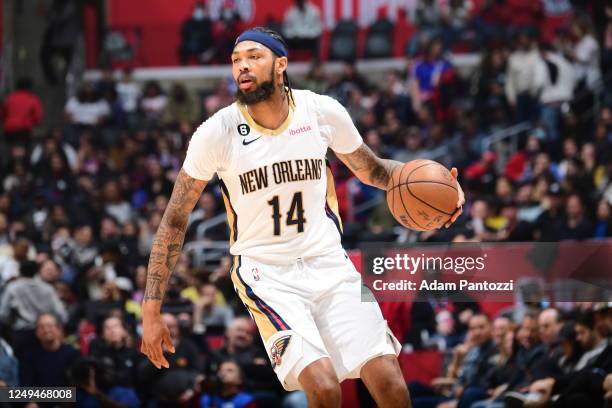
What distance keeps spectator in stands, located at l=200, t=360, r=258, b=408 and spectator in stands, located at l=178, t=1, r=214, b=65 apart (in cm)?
1319

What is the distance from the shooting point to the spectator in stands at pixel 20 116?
68.0 ft

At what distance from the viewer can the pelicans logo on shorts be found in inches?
251

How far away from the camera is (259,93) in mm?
6656

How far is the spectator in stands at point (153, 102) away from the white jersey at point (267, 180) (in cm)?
1498

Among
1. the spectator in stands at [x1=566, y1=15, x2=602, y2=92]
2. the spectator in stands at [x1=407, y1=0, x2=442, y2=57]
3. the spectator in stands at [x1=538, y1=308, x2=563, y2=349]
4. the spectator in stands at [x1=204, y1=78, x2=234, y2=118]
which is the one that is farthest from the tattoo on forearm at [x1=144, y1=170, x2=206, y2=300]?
the spectator in stands at [x1=407, y1=0, x2=442, y2=57]

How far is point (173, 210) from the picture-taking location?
22.1 feet

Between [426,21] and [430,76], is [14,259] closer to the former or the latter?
[430,76]

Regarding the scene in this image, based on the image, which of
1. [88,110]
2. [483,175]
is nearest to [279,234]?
[483,175]

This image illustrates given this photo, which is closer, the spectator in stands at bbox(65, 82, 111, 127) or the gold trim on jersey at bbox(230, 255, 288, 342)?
the gold trim on jersey at bbox(230, 255, 288, 342)

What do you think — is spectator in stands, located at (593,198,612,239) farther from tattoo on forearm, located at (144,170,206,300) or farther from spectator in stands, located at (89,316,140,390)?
tattoo on forearm, located at (144,170,206,300)

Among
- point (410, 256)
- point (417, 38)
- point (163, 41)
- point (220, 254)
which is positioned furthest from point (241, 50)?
point (163, 41)

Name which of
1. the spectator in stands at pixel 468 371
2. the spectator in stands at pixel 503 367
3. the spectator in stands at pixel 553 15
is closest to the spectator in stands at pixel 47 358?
the spectator in stands at pixel 468 371

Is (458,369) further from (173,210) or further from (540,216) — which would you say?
(173,210)

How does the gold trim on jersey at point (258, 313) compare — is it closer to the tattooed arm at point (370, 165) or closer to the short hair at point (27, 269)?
the tattooed arm at point (370, 165)
